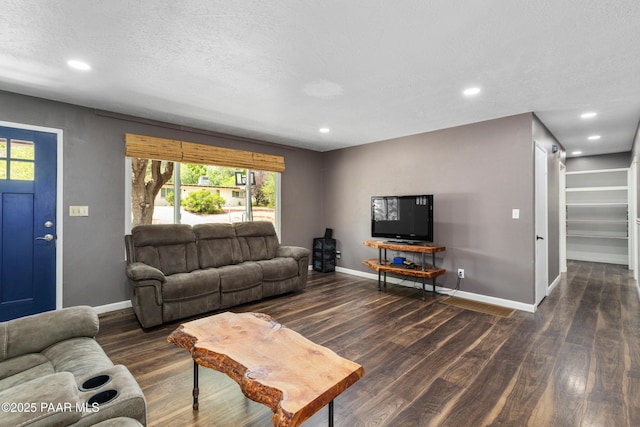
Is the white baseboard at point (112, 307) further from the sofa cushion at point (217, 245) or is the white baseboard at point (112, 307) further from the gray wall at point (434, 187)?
the sofa cushion at point (217, 245)

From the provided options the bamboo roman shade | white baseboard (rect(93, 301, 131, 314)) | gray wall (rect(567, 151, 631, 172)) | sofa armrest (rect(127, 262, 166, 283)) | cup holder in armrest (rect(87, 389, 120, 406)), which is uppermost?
gray wall (rect(567, 151, 631, 172))

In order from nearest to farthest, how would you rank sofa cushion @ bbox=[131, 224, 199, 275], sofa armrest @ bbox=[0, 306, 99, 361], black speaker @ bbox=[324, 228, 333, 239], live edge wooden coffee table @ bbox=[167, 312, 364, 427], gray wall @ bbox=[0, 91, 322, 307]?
live edge wooden coffee table @ bbox=[167, 312, 364, 427]
sofa armrest @ bbox=[0, 306, 99, 361]
gray wall @ bbox=[0, 91, 322, 307]
sofa cushion @ bbox=[131, 224, 199, 275]
black speaker @ bbox=[324, 228, 333, 239]

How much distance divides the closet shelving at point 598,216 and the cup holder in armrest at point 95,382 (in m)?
8.71

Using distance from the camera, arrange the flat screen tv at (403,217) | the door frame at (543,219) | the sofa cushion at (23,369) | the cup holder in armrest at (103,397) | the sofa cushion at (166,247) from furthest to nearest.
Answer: the flat screen tv at (403,217) → the door frame at (543,219) → the sofa cushion at (166,247) → the sofa cushion at (23,369) → the cup holder in armrest at (103,397)

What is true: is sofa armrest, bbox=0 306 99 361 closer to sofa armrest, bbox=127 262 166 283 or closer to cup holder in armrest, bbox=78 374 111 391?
cup holder in armrest, bbox=78 374 111 391

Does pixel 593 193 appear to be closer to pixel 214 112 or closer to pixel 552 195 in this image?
pixel 552 195

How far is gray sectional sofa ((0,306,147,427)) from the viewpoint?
2.98 ft

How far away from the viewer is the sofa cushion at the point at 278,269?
4.04m

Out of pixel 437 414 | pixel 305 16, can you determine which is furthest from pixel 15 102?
pixel 437 414

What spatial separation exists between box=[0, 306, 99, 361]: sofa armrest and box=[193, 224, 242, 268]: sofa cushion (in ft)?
6.81

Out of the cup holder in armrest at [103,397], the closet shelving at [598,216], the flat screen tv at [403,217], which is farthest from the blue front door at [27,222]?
the closet shelving at [598,216]

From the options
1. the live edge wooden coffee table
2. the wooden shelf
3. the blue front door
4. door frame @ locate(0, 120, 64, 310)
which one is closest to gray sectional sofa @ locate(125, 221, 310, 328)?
door frame @ locate(0, 120, 64, 310)

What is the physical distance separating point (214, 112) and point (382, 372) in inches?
133

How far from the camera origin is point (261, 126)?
14.2ft
